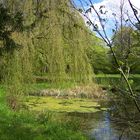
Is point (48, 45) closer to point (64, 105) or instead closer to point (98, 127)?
point (98, 127)

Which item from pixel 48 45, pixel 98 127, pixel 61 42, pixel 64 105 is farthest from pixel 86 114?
pixel 61 42

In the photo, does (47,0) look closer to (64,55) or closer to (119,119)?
(64,55)

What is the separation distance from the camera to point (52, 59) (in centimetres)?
1421

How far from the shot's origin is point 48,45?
14.3 metres

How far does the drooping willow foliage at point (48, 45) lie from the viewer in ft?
45.1

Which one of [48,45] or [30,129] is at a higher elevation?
[48,45]

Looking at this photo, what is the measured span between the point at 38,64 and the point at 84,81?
1674 millimetres

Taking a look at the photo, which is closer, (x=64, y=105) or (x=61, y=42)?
(x=61, y=42)

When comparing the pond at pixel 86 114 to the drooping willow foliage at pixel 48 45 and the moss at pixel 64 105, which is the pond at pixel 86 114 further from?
the drooping willow foliage at pixel 48 45

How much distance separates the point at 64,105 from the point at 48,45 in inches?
245

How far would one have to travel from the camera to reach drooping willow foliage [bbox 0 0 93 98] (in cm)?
1375

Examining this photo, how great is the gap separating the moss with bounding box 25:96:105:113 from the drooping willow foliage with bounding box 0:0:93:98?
142 inches

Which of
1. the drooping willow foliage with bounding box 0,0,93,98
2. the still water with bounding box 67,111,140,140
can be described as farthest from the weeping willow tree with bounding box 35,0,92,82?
the still water with bounding box 67,111,140,140

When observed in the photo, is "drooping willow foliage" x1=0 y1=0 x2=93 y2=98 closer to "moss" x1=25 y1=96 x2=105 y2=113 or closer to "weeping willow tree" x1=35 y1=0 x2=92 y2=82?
"weeping willow tree" x1=35 y1=0 x2=92 y2=82
